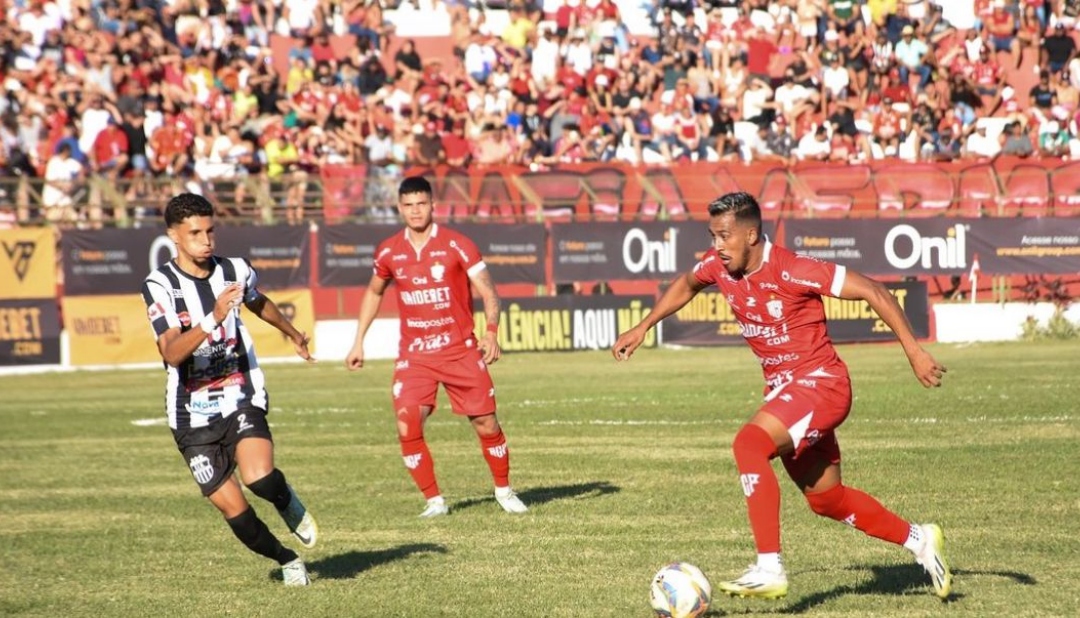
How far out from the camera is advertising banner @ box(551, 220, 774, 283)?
28.4 meters

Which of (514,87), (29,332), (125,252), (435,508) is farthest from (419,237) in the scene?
(514,87)

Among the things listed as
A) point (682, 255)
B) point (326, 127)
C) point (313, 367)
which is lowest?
point (313, 367)

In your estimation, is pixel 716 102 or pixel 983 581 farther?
pixel 716 102

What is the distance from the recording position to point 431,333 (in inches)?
484

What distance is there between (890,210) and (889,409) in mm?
11259

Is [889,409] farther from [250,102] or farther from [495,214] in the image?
[250,102]

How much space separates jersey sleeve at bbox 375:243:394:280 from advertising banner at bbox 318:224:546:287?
15.3m

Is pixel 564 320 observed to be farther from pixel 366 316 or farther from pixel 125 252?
pixel 366 316

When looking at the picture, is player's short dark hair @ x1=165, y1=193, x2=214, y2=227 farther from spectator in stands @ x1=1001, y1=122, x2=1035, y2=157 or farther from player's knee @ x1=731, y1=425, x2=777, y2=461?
spectator in stands @ x1=1001, y1=122, x2=1035, y2=157

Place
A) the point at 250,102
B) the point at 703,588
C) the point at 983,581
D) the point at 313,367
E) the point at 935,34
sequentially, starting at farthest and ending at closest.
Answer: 1. the point at 935,34
2. the point at 250,102
3. the point at 313,367
4. the point at 983,581
5. the point at 703,588

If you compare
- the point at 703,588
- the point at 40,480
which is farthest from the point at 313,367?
the point at 703,588

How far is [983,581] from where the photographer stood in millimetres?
8578

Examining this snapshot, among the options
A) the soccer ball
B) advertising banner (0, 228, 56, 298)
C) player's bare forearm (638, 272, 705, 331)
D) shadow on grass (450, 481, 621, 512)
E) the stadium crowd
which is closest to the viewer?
the soccer ball

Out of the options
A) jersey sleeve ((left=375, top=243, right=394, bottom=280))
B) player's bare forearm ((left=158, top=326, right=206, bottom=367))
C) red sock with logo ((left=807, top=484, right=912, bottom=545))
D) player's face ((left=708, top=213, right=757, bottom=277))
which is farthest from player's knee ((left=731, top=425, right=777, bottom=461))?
jersey sleeve ((left=375, top=243, right=394, bottom=280))
